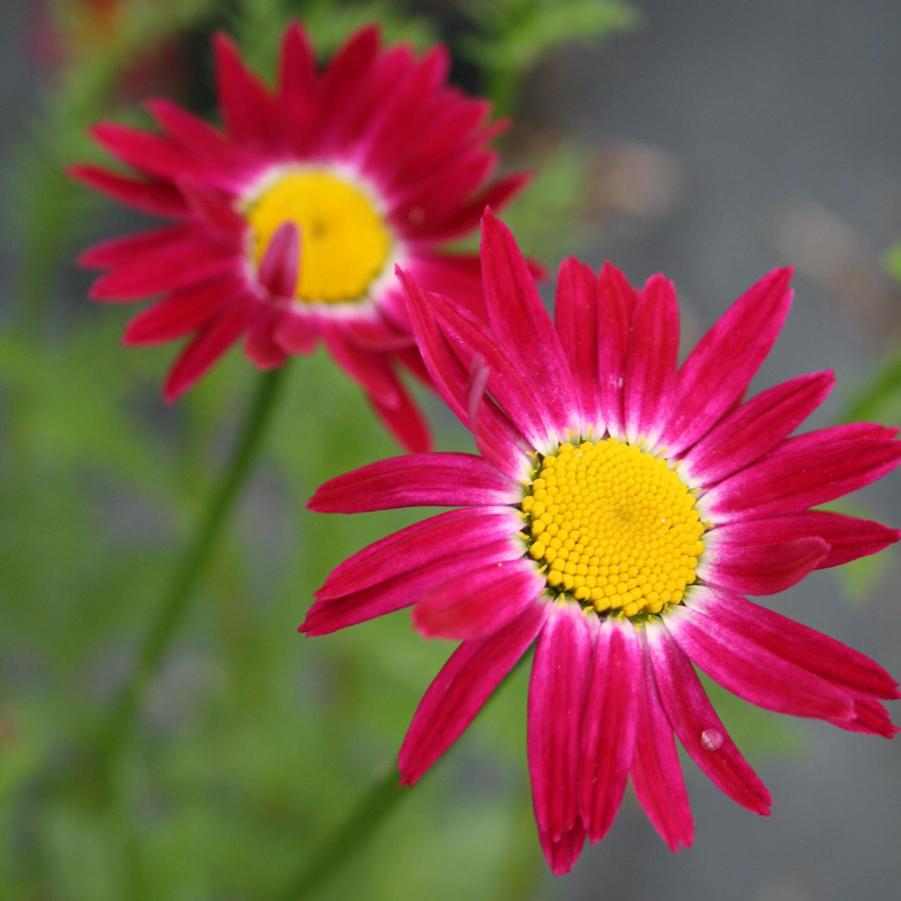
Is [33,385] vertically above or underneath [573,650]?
above

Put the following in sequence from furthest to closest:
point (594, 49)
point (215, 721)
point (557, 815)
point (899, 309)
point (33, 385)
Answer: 1. point (594, 49)
2. point (899, 309)
3. point (215, 721)
4. point (33, 385)
5. point (557, 815)

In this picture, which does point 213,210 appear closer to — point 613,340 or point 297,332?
point 297,332

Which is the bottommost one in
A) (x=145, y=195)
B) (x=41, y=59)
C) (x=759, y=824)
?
(x=759, y=824)

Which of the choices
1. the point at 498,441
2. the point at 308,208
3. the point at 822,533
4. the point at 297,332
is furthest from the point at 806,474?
the point at 308,208

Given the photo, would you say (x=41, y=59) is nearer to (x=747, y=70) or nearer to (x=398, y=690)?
(x=398, y=690)

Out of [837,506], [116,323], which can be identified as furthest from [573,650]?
[116,323]

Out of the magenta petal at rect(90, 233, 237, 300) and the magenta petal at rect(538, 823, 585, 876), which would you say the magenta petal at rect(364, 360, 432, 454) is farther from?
the magenta petal at rect(538, 823, 585, 876)
